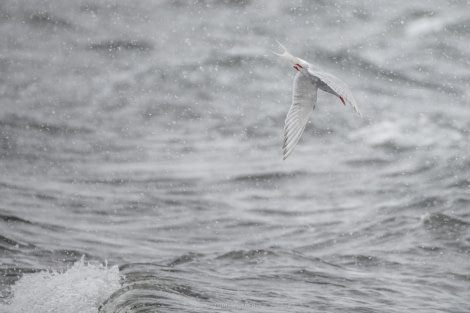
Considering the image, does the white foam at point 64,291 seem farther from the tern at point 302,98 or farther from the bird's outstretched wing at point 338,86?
the bird's outstretched wing at point 338,86

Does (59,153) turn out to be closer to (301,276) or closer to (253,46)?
(253,46)

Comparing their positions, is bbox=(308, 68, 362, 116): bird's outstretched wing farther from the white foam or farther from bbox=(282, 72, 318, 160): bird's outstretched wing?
the white foam

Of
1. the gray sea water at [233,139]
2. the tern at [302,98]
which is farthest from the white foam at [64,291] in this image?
the tern at [302,98]

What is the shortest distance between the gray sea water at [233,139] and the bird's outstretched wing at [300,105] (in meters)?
2.76

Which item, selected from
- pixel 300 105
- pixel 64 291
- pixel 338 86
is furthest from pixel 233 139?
pixel 338 86

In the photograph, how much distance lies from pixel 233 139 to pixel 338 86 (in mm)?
4551

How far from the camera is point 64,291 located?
15.1 ft

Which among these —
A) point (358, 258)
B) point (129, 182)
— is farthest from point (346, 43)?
point (129, 182)

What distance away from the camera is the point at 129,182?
7.77 meters

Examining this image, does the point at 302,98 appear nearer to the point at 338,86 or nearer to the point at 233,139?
the point at 338,86

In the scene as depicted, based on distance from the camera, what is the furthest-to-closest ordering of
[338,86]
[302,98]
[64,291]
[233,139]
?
[233,139]
[64,291]
[302,98]
[338,86]

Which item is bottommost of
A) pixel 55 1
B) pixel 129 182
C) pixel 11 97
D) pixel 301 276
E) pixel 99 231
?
pixel 301 276

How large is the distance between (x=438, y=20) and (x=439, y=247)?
1960mm

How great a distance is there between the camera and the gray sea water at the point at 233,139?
22.0ft
